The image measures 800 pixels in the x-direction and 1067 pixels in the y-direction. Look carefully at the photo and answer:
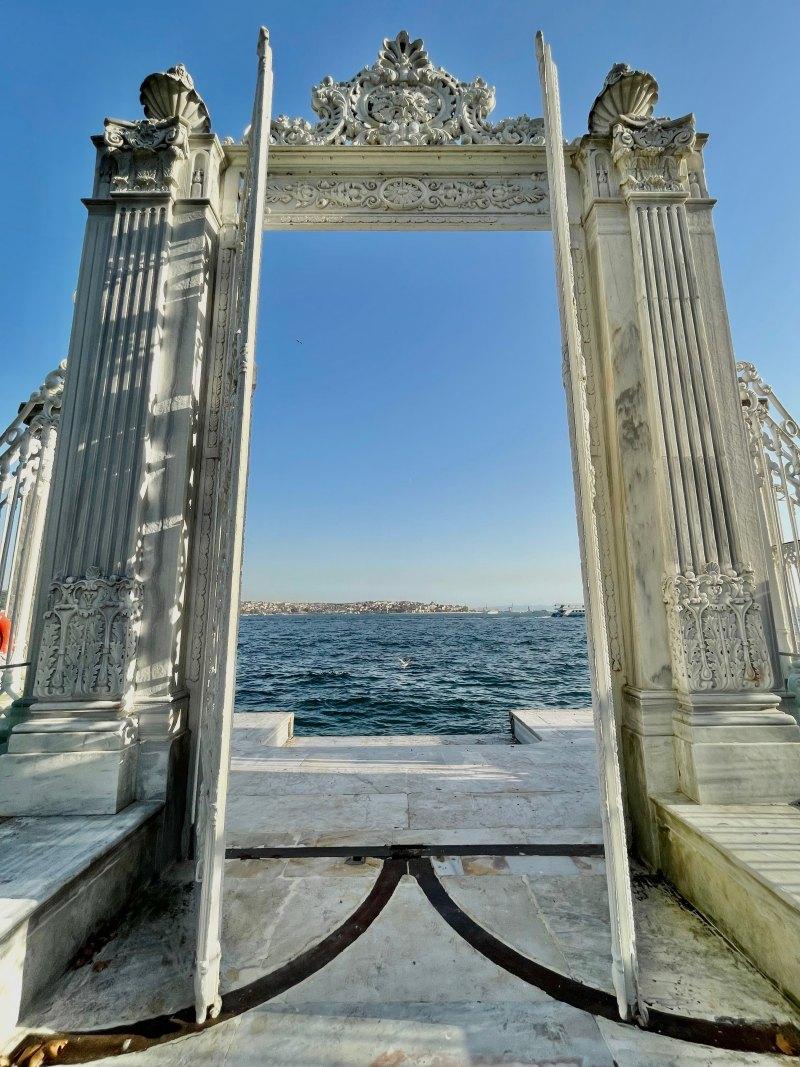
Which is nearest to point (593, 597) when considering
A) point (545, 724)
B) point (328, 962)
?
point (328, 962)

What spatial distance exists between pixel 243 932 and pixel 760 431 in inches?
177

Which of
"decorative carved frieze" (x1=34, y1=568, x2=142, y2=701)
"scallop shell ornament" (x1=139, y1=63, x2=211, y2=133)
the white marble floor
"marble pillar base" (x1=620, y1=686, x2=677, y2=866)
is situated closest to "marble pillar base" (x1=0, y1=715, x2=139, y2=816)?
"decorative carved frieze" (x1=34, y1=568, x2=142, y2=701)

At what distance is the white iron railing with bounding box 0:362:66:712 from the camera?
145 inches

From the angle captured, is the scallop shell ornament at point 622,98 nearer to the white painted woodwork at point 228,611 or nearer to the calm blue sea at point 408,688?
the white painted woodwork at point 228,611

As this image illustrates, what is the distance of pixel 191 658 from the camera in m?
3.03

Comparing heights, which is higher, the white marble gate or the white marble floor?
the white marble gate

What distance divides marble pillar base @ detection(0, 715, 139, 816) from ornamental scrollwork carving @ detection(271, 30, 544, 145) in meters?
4.02

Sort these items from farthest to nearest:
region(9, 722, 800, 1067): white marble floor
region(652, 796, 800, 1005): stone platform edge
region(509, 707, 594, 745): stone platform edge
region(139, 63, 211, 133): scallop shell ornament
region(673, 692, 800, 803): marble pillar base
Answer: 1. region(509, 707, 594, 745): stone platform edge
2. region(139, 63, 211, 133): scallop shell ornament
3. region(673, 692, 800, 803): marble pillar base
4. region(652, 796, 800, 1005): stone platform edge
5. region(9, 722, 800, 1067): white marble floor

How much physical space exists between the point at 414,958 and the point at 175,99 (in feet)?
16.4

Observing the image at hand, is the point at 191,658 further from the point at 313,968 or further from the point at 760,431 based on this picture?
the point at 760,431

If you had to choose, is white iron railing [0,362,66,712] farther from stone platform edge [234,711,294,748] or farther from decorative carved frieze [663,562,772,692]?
decorative carved frieze [663,562,772,692]

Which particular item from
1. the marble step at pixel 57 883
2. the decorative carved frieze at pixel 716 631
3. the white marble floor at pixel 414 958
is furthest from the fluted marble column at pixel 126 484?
the decorative carved frieze at pixel 716 631

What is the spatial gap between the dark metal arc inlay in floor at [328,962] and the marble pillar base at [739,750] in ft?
3.55

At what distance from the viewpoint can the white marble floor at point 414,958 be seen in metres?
1.57
